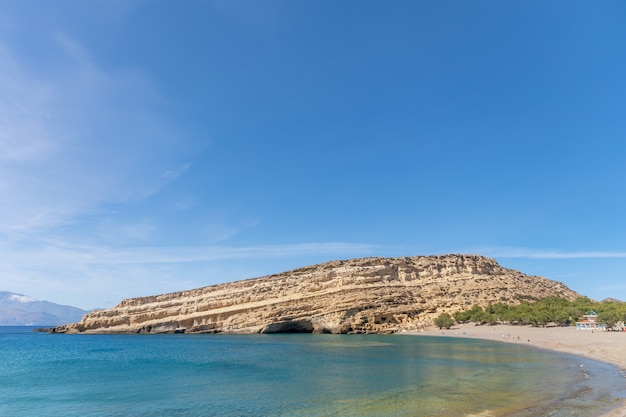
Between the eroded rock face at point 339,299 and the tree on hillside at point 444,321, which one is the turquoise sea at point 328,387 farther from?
the eroded rock face at point 339,299

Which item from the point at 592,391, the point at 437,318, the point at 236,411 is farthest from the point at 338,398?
the point at 437,318

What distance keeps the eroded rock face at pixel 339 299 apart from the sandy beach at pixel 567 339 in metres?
12.5

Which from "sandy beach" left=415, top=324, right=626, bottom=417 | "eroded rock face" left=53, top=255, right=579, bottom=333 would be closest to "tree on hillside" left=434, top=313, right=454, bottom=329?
"sandy beach" left=415, top=324, right=626, bottom=417

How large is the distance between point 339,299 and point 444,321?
21764 millimetres

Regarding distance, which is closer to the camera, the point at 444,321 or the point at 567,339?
the point at 567,339

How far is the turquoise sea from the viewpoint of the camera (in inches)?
736

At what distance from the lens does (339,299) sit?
8812 cm

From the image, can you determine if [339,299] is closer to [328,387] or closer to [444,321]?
[444,321]

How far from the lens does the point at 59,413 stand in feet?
65.1

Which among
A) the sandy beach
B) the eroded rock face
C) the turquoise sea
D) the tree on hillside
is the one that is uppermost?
the eroded rock face

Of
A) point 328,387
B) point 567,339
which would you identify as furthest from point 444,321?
point 328,387

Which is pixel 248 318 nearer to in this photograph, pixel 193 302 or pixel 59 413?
pixel 193 302

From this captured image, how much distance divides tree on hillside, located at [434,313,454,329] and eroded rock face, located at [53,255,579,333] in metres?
3.26

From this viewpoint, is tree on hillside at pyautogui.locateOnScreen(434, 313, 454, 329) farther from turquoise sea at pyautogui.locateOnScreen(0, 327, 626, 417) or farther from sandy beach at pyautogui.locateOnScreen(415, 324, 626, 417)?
turquoise sea at pyautogui.locateOnScreen(0, 327, 626, 417)
